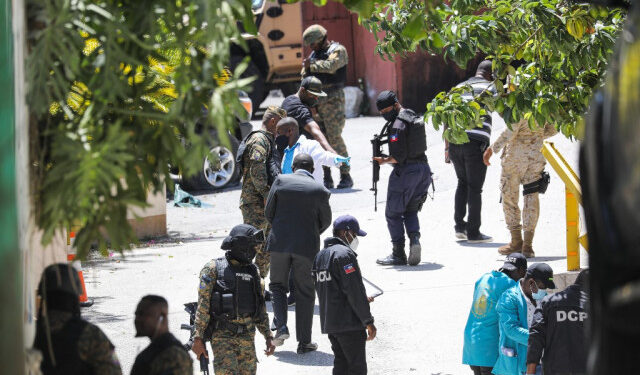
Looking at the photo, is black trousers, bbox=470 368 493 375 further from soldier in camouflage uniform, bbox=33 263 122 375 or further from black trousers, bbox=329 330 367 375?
soldier in camouflage uniform, bbox=33 263 122 375

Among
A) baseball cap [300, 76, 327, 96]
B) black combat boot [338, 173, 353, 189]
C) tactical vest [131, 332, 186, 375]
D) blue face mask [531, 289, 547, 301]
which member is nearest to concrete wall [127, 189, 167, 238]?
baseball cap [300, 76, 327, 96]

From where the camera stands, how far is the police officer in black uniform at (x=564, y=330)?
6188mm

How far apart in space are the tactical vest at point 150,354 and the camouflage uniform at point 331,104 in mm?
9428

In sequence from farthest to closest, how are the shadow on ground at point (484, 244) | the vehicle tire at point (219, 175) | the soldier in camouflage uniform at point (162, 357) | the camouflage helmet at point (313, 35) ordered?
the vehicle tire at point (219, 175), the camouflage helmet at point (313, 35), the shadow on ground at point (484, 244), the soldier in camouflage uniform at point (162, 357)

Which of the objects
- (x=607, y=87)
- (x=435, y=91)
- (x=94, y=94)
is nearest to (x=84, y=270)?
(x=94, y=94)

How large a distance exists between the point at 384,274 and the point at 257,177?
6.78ft

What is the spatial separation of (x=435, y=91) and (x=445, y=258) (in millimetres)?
10878

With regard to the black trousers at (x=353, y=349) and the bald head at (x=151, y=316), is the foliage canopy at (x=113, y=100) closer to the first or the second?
the bald head at (x=151, y=316)

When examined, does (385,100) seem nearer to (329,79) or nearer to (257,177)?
(257,177)

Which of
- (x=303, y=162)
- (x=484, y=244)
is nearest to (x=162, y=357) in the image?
(x=303, y=162)

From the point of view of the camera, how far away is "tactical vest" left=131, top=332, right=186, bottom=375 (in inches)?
171

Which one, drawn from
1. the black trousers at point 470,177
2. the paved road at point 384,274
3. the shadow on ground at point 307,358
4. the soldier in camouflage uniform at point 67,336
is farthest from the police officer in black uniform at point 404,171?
the soldier in camouflage uniform at point 67,336

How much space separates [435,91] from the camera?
2120cm

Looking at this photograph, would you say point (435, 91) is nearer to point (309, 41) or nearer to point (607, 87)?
point (309, 41)
